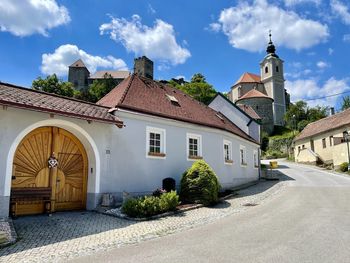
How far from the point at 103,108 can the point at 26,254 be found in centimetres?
769

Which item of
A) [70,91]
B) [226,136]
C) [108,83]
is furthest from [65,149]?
[108,83]

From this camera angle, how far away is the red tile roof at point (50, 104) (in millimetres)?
9531

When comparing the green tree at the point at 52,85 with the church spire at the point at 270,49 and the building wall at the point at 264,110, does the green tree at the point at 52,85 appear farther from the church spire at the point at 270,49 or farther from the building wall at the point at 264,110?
the church spire at the point at 270,49

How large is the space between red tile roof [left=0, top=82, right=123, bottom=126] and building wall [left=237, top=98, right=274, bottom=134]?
195 ft

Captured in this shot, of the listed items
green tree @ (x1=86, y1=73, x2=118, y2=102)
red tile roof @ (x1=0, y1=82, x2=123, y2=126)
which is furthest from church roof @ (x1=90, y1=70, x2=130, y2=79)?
red tile roof @ (x1=0, y1=82, x2=123, y2=126)

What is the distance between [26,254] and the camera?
21.6ft

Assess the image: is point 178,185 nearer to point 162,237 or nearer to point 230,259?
point 162,237

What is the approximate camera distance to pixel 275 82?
251 ft

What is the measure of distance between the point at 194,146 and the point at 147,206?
6.71 metres

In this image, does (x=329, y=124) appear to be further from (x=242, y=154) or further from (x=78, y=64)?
(x=78, y=64)

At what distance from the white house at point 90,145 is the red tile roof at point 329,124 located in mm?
25535

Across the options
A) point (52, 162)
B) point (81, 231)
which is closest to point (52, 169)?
point (52, 162)

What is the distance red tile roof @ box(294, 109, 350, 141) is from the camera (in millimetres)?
36500

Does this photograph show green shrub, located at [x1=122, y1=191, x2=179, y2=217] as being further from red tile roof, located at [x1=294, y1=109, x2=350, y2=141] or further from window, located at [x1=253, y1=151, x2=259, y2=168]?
red tile roof, located at [x1=294, y1=109, x2=350, y2=141]
